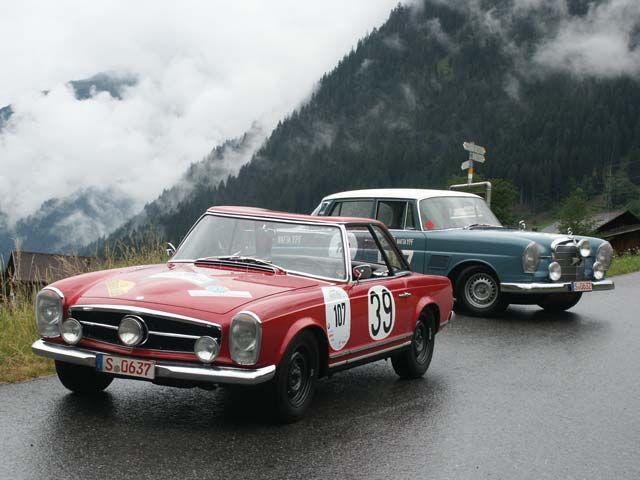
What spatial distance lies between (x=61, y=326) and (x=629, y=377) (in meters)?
5.12

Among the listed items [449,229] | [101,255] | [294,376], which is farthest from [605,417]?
[101,255]

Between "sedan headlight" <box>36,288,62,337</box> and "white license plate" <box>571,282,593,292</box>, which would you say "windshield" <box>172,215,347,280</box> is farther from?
"white license plate" <box>571,282,593,292</box>

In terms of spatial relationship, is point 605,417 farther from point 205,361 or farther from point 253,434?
point 205,361

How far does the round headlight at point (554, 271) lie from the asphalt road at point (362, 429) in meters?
3.41

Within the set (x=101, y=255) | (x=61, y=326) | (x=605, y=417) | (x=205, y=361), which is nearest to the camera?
(x=205, y=361)

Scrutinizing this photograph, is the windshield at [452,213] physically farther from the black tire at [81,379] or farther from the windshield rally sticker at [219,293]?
the windshield rally sticker at [219,293]

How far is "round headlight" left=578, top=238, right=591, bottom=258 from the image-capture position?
465 inches

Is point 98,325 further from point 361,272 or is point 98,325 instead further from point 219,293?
point 361,272

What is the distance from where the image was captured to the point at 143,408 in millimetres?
5789

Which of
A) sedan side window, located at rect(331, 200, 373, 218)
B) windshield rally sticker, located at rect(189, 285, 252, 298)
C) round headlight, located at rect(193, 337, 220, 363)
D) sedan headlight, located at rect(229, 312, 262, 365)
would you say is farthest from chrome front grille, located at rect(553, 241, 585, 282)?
round headlight, located at rect(193, 337, 220, 363)

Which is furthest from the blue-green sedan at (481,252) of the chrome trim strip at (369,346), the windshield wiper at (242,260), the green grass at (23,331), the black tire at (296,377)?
the black tire at (296,377)

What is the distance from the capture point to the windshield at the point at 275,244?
6348 millimetres

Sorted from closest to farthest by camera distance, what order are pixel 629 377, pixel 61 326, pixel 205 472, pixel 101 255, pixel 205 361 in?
pixel 205 472
pixel 205 361
pixel 61 326
pixel 629 377
pixel 101 255

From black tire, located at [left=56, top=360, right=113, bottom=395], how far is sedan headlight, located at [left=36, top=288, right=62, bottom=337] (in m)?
0.37
